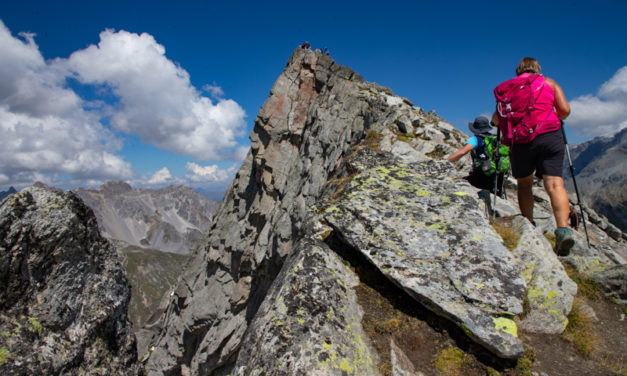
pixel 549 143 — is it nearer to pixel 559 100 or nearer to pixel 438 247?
pixel 559 100

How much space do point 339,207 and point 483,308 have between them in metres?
4.30

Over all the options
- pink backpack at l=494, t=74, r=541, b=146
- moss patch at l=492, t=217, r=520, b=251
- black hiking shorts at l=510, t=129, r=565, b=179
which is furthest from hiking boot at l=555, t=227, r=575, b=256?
pink backpack at l=494, t=74, r=541, b=146

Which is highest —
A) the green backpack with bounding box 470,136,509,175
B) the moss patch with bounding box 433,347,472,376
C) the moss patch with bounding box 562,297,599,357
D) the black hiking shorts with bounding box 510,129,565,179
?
the green backpack with bounding box 470,136,509,175

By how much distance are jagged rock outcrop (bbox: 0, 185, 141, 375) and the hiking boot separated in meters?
16.0

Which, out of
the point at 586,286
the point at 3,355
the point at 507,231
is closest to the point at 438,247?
the point at 507,231

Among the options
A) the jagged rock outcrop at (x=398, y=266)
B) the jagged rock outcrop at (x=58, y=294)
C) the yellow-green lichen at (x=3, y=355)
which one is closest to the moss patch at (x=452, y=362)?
the jagged rock outcrop at (x=398, y=266)

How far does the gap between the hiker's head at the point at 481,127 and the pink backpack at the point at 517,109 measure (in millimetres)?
3274

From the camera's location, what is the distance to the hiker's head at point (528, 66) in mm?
9500

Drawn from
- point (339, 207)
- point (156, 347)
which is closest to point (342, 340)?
point (339, 207)

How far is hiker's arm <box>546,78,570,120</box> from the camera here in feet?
29.2

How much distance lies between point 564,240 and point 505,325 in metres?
4.79

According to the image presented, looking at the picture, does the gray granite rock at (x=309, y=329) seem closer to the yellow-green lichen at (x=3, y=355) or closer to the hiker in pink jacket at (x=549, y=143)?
the hiker in pink jacket at (x=549, y=143)

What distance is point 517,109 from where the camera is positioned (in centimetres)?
909

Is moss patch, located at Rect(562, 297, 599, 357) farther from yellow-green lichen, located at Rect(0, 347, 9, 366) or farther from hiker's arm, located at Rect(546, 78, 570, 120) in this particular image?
yellow-green lichen, located at Rect(0, 347, 9, 366)
